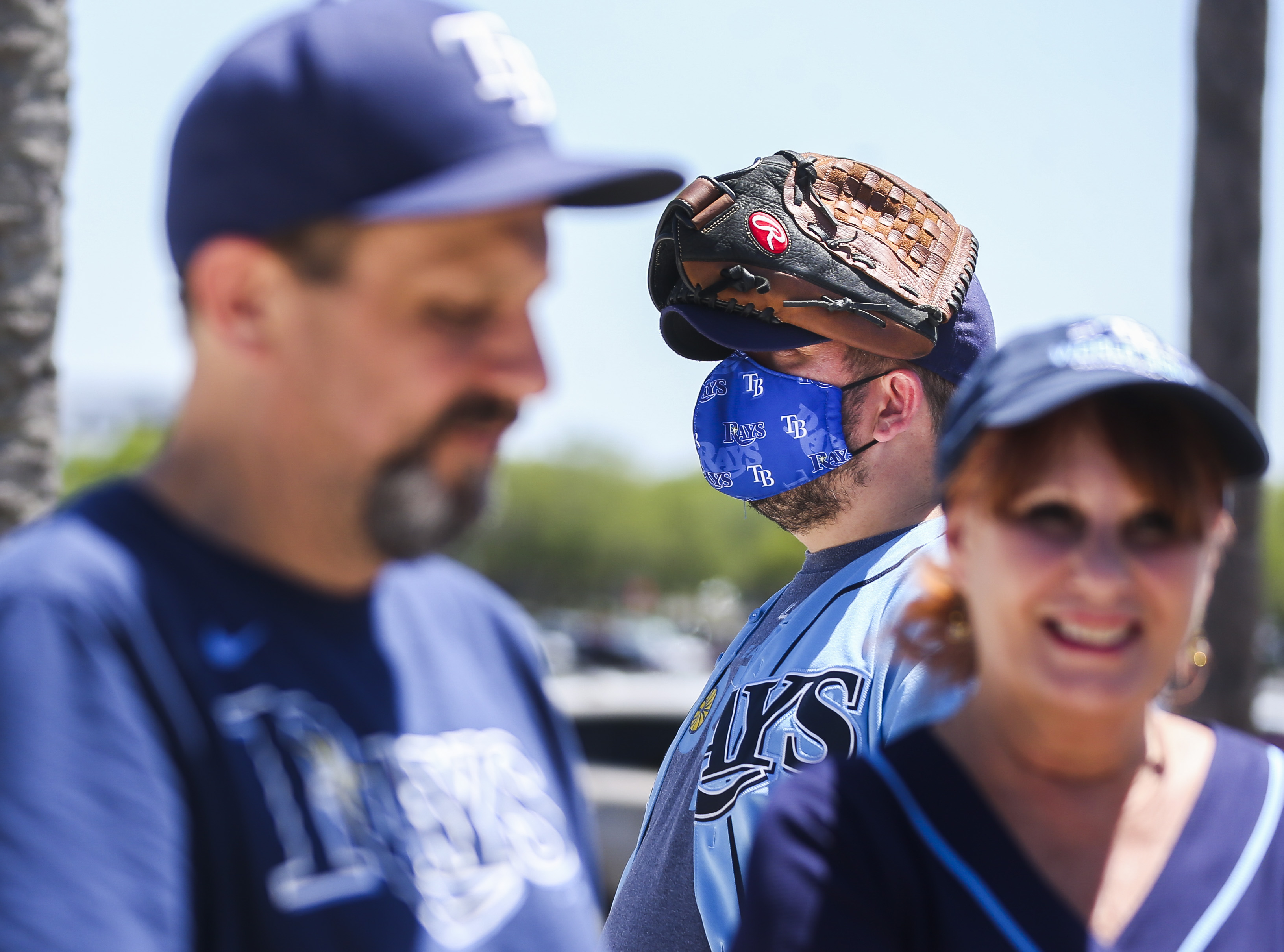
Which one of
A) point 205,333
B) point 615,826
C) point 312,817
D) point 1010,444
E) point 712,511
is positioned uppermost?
point 205,333

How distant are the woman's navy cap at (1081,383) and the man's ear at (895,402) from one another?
1.04m

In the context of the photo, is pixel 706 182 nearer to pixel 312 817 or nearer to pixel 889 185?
pixel 889 185

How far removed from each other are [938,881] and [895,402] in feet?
4.71

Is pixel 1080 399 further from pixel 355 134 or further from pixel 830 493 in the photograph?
pixel 830 493

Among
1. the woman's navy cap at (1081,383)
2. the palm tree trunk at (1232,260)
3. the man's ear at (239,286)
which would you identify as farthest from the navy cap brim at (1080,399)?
the palm tree trunk at (1232,260)

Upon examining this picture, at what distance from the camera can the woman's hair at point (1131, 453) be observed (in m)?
1.51

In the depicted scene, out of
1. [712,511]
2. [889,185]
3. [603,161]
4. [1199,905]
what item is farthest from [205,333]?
[712,511]

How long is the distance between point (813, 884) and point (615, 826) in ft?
21.7

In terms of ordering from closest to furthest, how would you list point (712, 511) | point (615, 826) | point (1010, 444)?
1. point (1010, 444)
2. point (615, 826)
3. point (712, 511)

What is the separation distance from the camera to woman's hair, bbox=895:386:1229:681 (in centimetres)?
151

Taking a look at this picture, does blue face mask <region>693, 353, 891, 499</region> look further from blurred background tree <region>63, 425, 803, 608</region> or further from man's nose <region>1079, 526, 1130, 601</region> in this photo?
blurred background tree <region>63, 425, 803, 608</region>

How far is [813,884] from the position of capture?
142 cm

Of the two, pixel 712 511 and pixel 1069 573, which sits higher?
pixel 1069 573

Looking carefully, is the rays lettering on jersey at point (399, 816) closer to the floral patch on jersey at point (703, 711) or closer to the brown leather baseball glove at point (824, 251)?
the floral patch on jersey at point (703, 711)
